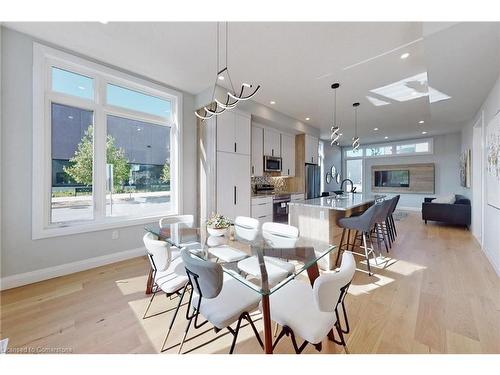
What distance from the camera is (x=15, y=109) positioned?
2.52 m

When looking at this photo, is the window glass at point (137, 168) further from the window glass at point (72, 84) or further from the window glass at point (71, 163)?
the window glass at point (72, 84)

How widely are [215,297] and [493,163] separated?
4.09 meters

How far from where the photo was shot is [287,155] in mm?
6199

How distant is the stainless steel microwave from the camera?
5.49 meters

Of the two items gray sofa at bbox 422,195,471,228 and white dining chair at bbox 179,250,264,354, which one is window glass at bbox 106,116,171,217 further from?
gray sofa at bbox 422,195,471,228

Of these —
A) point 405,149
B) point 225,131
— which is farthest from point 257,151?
point 405,149

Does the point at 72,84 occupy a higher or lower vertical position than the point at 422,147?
lower

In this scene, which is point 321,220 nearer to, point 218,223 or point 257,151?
point 218,223

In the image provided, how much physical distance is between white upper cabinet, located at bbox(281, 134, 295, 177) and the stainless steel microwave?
0.73 ft

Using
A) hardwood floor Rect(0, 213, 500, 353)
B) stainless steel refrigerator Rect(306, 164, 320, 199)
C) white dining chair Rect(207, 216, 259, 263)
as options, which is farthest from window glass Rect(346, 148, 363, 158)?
white dining chair Rect(207, 216, 259, 263)

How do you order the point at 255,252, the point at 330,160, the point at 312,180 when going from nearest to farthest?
the point at 255,252
the point at 312,180
the point at 330,160

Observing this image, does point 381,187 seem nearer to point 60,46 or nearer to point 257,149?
point 257,149
